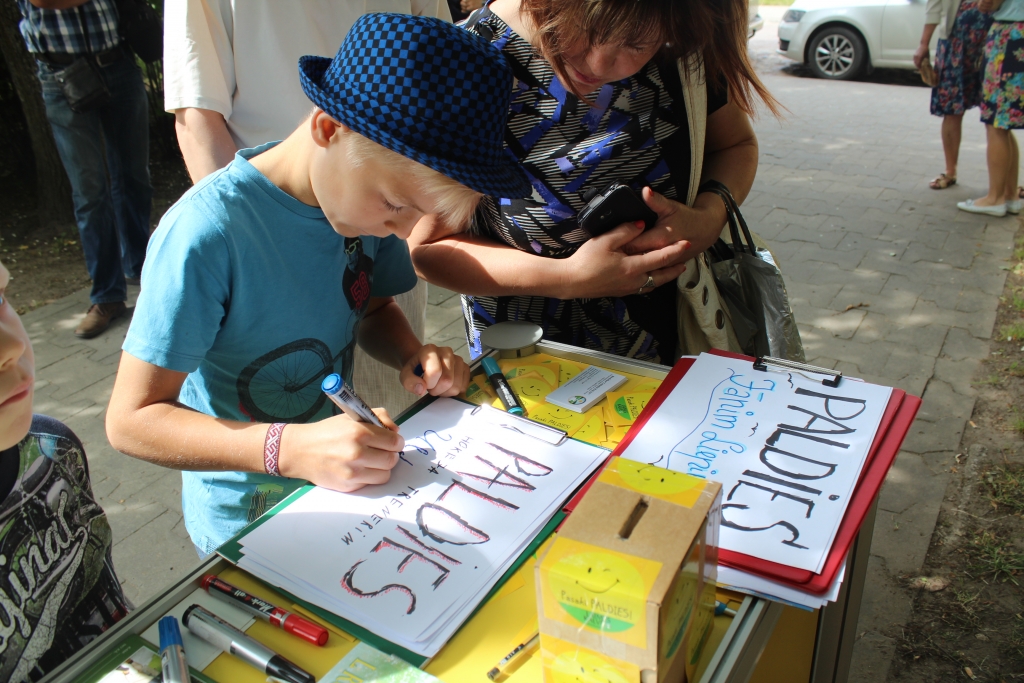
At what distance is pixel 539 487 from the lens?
1184 millimetres

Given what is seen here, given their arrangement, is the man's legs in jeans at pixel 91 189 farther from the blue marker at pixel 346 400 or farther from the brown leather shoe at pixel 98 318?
the blue marker at pixel 346 400

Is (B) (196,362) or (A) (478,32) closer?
(B) (196,362)

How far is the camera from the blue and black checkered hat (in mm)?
1032

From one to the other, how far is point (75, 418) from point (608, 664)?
10.7 feet

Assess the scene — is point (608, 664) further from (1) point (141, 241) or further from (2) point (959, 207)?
(2) point (959, 207)

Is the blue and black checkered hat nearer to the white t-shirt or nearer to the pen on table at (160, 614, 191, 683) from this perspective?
the pen on table at (160, 614, 191, 683)

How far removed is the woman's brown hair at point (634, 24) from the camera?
130cm

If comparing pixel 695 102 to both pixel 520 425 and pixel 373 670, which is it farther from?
pixel 373 670

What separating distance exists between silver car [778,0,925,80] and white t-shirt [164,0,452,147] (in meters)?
7.40

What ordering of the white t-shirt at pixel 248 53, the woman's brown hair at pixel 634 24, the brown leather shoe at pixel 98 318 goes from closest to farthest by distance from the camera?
the woman's brown hair at pixel 634 24, the white t-shirt at pixel 248 53, the brown leather shoe at pixel 98 318

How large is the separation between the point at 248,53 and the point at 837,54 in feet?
27.2

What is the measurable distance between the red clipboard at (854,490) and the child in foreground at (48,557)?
0.76 m

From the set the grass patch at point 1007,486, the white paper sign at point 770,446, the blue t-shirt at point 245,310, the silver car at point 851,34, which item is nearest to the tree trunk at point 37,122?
the blue t-shirt at point 245,310

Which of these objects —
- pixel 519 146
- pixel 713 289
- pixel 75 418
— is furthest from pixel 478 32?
pixel 75 418
